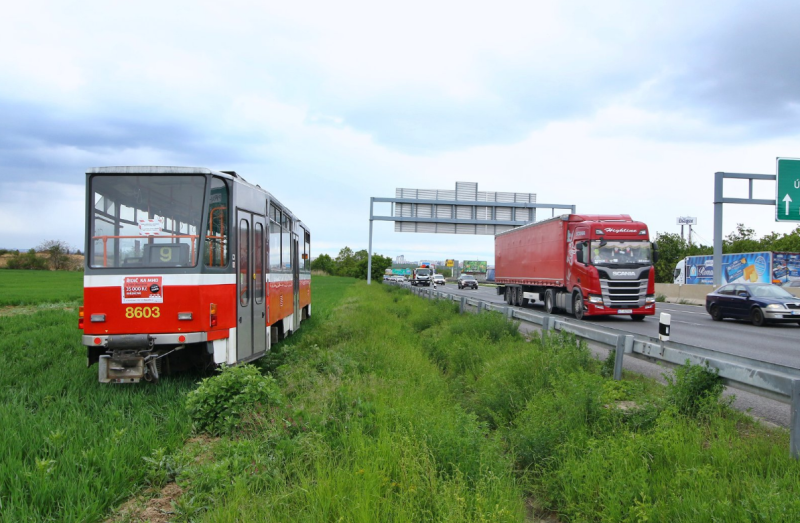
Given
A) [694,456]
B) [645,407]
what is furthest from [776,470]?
[645,407]

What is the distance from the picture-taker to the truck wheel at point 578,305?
19.6 meters

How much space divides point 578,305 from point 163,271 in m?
15.5

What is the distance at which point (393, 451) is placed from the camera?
4.51 meters

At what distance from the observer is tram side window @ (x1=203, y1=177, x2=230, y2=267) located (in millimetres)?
8023

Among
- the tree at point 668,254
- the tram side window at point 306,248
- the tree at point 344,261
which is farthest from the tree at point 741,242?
the tree at point 344,261

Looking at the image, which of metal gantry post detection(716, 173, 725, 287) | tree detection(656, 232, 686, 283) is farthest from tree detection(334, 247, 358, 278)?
metal gantry post detection(716, 173, 725, 287)

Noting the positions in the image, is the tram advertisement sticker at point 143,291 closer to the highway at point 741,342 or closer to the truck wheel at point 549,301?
the highway at point 741,342

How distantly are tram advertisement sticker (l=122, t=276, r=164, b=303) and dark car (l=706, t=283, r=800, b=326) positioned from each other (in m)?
18.3

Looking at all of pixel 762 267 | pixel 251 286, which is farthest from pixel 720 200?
pixel 251 286

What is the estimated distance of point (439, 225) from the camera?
4278 centimetres

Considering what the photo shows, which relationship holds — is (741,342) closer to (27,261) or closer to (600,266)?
(600,266)

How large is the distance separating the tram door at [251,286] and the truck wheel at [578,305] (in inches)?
507

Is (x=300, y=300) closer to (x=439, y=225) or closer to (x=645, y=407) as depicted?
(x=645, y=407)

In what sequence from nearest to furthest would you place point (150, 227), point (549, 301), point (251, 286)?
point (150, 227) < point (251, 286) < point (549, 301)
